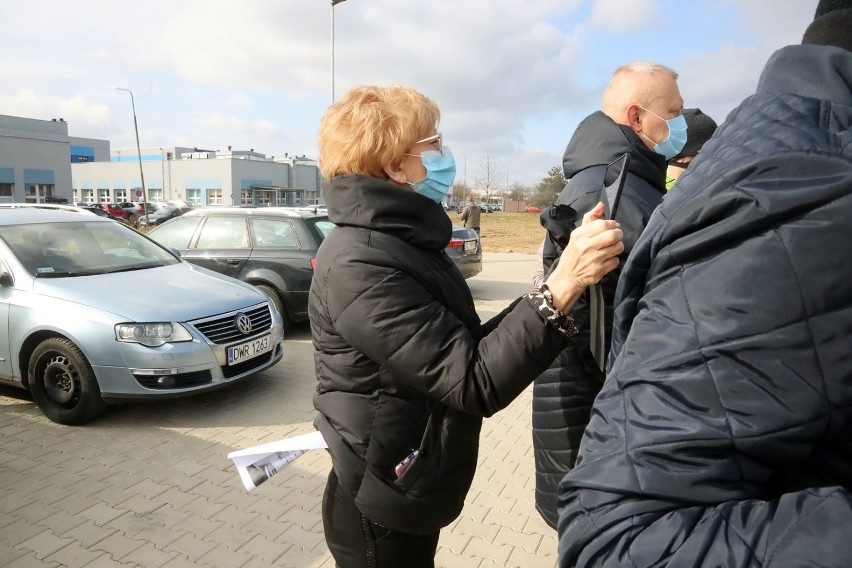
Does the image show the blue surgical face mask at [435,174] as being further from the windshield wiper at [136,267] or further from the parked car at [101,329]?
the windshield wiper at [136,267]

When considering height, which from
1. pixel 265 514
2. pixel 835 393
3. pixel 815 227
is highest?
pixel 815 227

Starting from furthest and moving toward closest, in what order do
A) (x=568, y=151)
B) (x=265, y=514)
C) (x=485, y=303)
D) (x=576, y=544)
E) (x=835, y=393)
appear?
(x=485, y=303) < (x=265, y=514) < (x=568, y=151) < (x=576, y=544) < (x=835, y=393)

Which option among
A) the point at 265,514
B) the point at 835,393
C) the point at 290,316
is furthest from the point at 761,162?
the point at 290,316

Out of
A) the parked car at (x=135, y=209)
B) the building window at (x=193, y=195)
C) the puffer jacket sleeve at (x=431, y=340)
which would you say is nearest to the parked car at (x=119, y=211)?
the parked car at (x=135, y=209)

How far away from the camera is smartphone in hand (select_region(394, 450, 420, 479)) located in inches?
67.3

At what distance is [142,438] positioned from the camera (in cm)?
469

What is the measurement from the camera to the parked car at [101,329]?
4727 millimetres

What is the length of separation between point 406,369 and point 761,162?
3.24 feet

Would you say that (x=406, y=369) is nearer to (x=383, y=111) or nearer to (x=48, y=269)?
(x=383, y=111)

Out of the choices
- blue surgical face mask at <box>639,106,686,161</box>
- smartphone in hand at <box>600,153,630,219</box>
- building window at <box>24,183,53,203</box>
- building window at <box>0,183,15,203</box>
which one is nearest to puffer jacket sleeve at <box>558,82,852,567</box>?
smartphone in hand at <box>600,153,630,219</box>

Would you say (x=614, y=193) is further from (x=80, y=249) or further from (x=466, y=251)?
(x=466, y=251)

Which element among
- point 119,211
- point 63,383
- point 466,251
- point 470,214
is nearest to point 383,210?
point 63,383

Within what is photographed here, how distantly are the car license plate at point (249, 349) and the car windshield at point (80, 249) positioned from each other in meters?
1.41

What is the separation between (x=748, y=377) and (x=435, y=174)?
4.32ft
